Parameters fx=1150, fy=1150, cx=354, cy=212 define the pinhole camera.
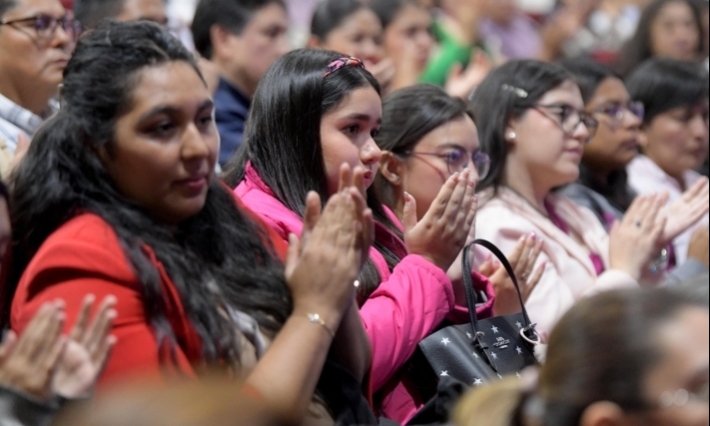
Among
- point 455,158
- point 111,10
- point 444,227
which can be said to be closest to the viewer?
point 444,227

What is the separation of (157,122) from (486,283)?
110 cm

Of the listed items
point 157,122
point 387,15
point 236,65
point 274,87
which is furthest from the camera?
point 387,15

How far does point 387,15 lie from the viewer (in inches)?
222

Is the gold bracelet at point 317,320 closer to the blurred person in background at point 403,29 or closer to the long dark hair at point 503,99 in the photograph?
the long dark hair at point 503,99

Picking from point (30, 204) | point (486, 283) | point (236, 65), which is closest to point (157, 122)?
point (30, 204)

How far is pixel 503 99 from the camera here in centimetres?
380

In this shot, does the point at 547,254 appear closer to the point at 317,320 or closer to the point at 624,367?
the point at 317,320

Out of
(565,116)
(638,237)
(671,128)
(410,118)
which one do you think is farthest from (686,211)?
(410,118)

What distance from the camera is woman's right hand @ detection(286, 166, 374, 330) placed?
6.59 feet

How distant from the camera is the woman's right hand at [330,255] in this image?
6.59ft

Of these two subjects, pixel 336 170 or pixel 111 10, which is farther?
pixel 111 10

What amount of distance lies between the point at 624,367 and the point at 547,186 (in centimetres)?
229

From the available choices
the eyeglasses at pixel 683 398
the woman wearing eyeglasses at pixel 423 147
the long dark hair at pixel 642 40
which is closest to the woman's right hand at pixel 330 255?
the eyeglasses at pixel 683 398

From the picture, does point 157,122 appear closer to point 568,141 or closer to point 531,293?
point 531,293
